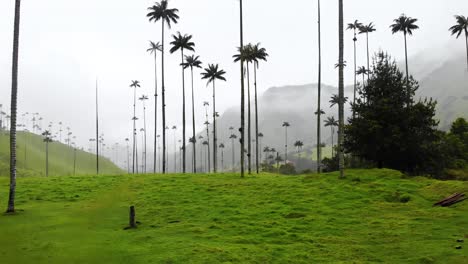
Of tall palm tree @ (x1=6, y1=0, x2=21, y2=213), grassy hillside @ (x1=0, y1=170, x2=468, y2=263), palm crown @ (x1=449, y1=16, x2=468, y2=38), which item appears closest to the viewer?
grassy hillside @ (x1=0, y1=170, x2=468, y2=263)

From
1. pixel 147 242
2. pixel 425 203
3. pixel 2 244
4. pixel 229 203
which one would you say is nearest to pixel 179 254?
pixel 147 242

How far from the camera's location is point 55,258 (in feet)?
60.0

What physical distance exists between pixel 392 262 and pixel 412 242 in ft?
9.87

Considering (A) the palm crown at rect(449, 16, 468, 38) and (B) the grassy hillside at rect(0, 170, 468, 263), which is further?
(A) the palm crown at rect(449, 16, 468, 38)

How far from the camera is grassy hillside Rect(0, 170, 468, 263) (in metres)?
17.7

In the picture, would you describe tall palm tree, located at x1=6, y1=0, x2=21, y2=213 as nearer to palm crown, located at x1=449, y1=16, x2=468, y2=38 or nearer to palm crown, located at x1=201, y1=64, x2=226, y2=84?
palm crown, located at x1=201, y1=64, x2=226, y2=84

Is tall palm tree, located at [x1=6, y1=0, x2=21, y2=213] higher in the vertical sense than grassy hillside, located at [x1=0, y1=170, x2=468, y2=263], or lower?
higher

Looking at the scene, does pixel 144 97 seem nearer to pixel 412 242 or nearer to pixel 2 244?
pixel 2 244

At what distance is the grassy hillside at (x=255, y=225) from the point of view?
17656 millimetres

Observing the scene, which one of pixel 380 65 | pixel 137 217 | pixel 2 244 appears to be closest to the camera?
pixel 2 244

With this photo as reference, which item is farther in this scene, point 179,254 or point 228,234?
point 228,234

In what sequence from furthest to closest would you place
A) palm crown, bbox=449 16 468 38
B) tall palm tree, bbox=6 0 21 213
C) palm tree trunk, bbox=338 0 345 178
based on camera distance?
palm crown, bbox=449 16 468 38 → palm tree trunk, bbox=338 0 345 178 → tall palm tree, bbox=6 0 21 213

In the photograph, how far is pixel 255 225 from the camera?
78.7 ft

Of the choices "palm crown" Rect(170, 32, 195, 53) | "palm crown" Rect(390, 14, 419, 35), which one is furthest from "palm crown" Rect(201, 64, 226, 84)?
"palm crown" Rect(390, 14, 419, 35)
